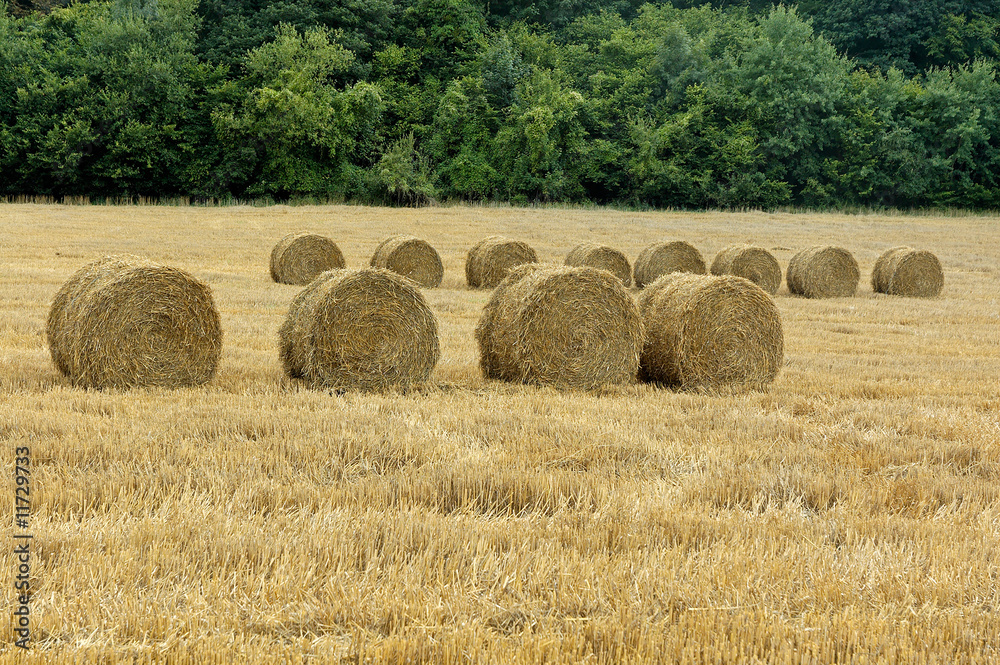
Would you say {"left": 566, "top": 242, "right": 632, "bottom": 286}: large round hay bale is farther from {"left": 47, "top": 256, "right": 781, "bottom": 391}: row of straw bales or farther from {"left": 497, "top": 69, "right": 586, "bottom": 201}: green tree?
{"left": 497, "top": 69, "right": 586, "bottom": 201}: green tree

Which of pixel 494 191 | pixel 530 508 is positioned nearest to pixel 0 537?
pixel 530 508

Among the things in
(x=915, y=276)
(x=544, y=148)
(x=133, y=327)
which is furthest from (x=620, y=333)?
(x=544, y=148)

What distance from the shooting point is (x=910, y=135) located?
4722 cm

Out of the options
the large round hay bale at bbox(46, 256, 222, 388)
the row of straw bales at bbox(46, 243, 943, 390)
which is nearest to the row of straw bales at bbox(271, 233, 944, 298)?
the row of straw bales at bbox(46, 243, 943, 390)

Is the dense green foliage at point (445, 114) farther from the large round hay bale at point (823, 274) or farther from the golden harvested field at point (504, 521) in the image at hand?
the golden harvested field at point (504, 521)

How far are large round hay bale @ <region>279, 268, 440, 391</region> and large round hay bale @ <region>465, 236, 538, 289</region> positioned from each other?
9.12 meters

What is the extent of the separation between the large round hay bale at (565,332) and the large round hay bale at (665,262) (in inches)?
364

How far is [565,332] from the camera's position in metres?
8.49

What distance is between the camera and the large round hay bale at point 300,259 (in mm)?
17438

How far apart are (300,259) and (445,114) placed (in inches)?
1246

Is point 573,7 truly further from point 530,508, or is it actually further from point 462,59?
point 530,508
